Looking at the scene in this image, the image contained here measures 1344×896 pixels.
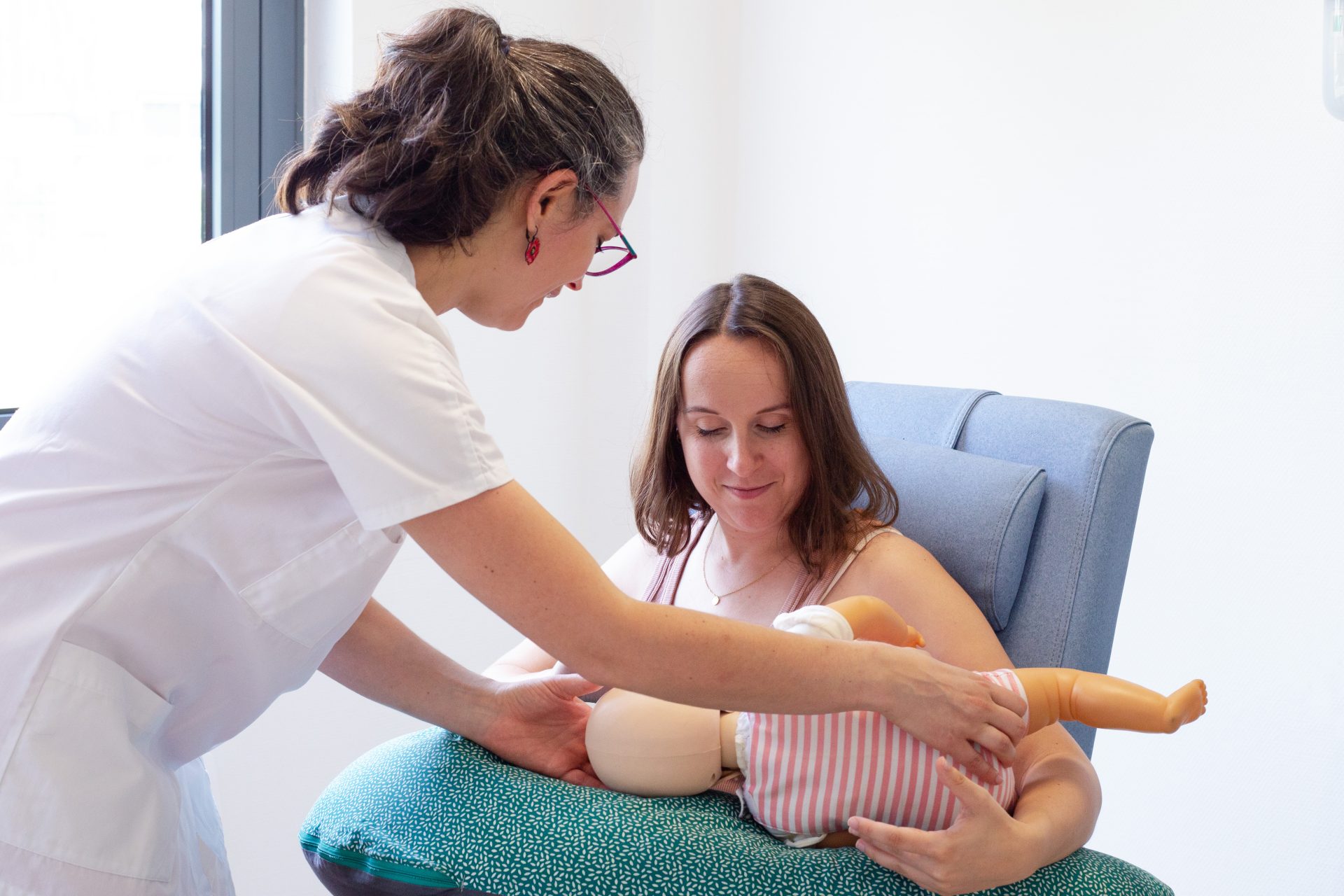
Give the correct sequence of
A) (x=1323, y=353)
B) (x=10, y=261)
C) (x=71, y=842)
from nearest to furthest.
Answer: (x=71, y=842) < (x=1323, y=353) < (x=10, y=261)

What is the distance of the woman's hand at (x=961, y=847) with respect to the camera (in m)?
1.05

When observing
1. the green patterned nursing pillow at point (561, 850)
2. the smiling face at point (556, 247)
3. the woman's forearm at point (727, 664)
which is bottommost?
the green patterned nursing pillow at point (561, 850)

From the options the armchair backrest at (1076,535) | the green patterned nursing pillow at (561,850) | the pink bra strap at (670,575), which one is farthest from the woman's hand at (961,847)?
the pink bra strap at (670,575)

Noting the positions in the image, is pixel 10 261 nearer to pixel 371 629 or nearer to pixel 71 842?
pixel 371 629

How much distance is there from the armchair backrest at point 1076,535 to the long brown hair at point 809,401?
0.13 meters

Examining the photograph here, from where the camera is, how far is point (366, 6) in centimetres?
240

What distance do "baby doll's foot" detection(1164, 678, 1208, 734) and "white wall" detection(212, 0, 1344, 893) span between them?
0.81m

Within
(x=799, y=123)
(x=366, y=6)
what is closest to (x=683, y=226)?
(x=799, y=123)

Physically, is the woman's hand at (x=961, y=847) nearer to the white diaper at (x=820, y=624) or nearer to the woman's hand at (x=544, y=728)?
the white diaper at (x=820, y=624)

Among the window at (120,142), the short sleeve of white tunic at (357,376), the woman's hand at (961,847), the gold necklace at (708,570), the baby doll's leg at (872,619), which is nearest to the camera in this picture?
the short sleeve of white tunic at (357,376)

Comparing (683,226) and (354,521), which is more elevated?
(683,226)

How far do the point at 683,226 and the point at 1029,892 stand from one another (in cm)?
212

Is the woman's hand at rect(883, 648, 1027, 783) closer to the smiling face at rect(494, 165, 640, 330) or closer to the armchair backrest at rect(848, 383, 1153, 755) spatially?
the armchair backrest at rect(848, 383, 1153, 755)

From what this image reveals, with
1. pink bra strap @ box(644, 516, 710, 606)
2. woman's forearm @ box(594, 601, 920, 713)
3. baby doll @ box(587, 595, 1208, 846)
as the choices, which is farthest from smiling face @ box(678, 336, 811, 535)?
woman's forearm @ box(594, 601, 920, 713)
